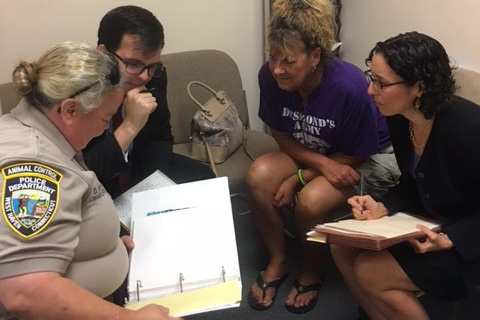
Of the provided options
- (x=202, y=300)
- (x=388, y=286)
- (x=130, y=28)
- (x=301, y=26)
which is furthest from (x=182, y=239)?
(x=301, y=26)

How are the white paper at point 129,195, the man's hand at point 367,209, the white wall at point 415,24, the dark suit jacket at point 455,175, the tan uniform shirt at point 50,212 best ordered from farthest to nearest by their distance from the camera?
1. the white wall at point 415,24
2. the man's hand at point 367,209
3. the white paper at point 129,195
4. the dark suit jacket at point 455,175
5. the tan uniform shirt at point 50,212

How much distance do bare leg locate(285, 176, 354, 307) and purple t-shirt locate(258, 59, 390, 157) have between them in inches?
6.3

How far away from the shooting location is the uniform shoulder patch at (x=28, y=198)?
0.94 m

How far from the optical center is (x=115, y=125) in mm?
1760

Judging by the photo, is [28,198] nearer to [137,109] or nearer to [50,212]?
[50,212]

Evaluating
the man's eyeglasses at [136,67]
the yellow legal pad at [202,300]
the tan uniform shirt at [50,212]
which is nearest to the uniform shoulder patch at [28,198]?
the tan uniform shirt at [50,212]

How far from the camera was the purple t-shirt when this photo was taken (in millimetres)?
1813

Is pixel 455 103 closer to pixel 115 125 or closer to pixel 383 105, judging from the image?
pixel 383 105

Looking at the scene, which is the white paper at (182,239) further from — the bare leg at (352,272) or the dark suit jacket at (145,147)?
the bare leg at (352,272)

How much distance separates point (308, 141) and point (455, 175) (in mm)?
644

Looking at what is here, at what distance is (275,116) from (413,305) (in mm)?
909

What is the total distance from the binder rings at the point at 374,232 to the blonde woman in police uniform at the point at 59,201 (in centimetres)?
55

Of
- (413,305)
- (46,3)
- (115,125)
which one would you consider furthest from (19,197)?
(46,3)

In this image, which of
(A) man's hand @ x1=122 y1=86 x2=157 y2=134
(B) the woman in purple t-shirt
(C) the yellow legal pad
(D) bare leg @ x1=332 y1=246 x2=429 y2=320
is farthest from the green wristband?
(C) the yellow legal pad
